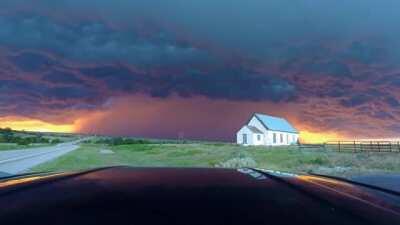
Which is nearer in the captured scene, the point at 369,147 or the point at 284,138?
the point at 369,147

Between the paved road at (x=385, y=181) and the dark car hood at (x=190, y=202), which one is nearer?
the dark car hood at (x=190, y=202)

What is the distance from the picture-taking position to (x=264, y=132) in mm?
78938

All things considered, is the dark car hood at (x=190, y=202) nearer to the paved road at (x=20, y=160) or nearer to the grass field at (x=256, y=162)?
the paved road at (x=20, y=160)

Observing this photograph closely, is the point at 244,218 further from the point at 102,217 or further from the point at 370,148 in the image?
the point at 370,148

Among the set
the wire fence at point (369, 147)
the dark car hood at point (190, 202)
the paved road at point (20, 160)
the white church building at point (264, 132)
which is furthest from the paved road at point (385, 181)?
the white church building at point (264, 132)

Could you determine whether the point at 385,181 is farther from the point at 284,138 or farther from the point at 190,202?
the point at 284,138

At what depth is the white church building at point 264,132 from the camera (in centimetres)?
7650

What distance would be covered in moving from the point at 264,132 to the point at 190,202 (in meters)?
78.2

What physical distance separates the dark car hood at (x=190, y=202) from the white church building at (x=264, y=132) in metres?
73.5

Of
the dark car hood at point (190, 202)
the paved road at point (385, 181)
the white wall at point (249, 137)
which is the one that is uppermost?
the white wall at point (249, 137)

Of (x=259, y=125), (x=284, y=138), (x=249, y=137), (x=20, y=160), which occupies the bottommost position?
(x=20, y=160)

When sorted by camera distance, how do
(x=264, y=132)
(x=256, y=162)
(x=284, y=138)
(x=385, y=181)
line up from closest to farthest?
(x=385, y=181) < (x=256, y=162) < (x=264, y=132) < (x=284, y=138)

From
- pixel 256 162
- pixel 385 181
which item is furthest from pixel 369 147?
pixel 385 181

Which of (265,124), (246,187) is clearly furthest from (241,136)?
(246,187)
